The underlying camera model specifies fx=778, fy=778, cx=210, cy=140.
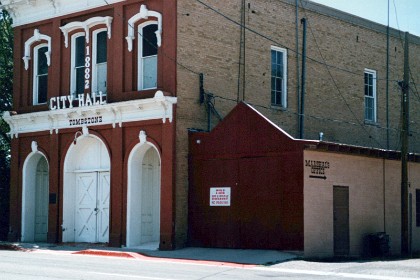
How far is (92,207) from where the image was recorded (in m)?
28.9

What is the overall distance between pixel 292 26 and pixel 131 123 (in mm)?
8112

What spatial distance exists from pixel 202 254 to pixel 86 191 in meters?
7.32

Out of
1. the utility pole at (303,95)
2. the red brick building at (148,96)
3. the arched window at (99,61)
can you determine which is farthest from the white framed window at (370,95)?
the arched window at (99,61)

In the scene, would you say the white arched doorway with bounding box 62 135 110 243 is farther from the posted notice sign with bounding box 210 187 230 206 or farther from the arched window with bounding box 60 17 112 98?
the posted notice sign with bounding box 210 187 230 206

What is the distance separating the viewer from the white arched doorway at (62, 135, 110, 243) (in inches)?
1123

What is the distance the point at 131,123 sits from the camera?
26.9 m

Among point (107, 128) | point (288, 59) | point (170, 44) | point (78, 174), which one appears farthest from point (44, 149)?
point (288, 59)

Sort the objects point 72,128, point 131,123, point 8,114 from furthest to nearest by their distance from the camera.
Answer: point 8,114 < point 72,128 < point 131,123

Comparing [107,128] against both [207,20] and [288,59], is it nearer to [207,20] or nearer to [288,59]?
[207,20]

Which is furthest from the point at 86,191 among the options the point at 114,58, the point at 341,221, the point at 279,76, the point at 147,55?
the point at 341,221

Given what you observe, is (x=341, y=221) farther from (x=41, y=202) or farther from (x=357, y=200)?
(x=41, y=202)

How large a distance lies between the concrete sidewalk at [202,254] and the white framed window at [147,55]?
5.82m

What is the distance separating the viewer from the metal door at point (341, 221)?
24.7m

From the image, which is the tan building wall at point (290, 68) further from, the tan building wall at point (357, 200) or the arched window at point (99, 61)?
the tan building wall at point (357, 200)
